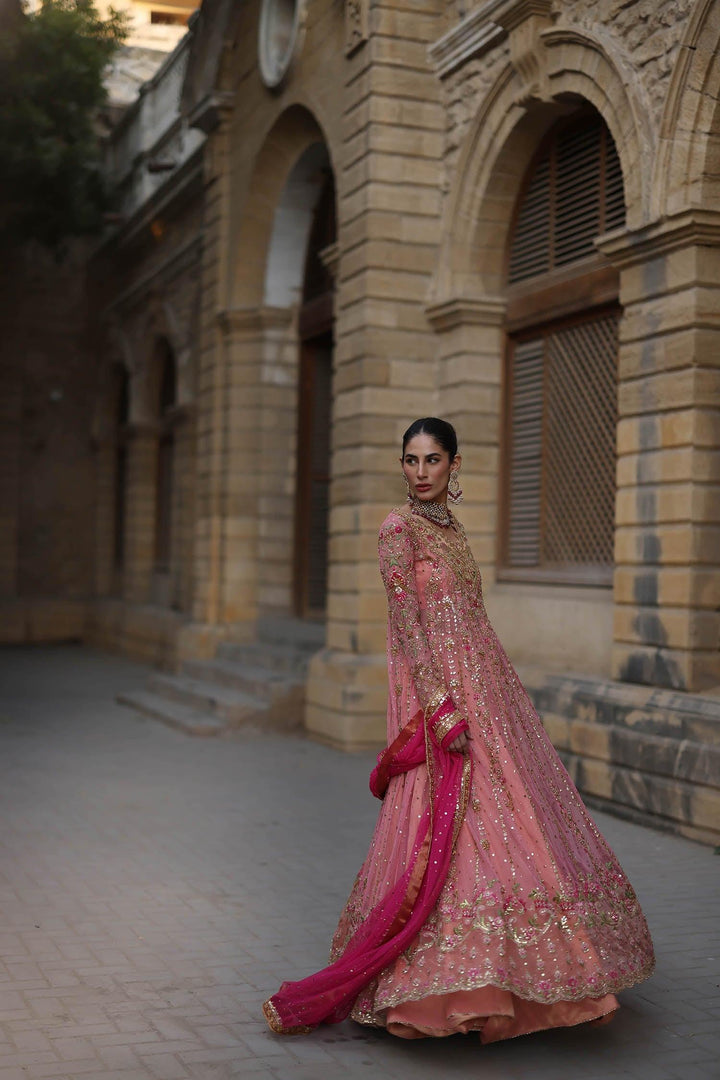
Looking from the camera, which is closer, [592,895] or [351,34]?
[592,895]

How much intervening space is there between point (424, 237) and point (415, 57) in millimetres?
1394

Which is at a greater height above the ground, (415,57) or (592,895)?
(415,57)

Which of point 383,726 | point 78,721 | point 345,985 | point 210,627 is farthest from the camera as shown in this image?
point 210,627

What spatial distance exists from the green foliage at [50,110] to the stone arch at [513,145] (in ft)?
35.8

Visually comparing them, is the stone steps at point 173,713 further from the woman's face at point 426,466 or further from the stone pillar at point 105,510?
the stone pillar at point 105,510

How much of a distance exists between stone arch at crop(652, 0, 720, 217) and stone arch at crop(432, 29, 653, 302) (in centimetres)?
22

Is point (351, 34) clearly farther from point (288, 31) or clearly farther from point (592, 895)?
point (592, 895)

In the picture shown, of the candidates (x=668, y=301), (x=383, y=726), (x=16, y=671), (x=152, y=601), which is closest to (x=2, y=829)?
(x=383, y=726)

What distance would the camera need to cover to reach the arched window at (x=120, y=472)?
2272 cm

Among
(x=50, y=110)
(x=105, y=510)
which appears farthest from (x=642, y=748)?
(x=105, y=510)

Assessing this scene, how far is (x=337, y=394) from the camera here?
35.7ft

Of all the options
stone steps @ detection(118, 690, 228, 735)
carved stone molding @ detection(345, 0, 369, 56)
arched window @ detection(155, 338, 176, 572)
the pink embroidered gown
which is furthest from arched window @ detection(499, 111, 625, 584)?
arched window @ detection(155, 338, 176, 572)

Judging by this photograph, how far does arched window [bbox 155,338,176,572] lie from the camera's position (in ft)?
64.1

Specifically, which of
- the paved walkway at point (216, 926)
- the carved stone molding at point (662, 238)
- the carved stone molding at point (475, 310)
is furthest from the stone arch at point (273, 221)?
the carved stone molding at point (662, 238)
